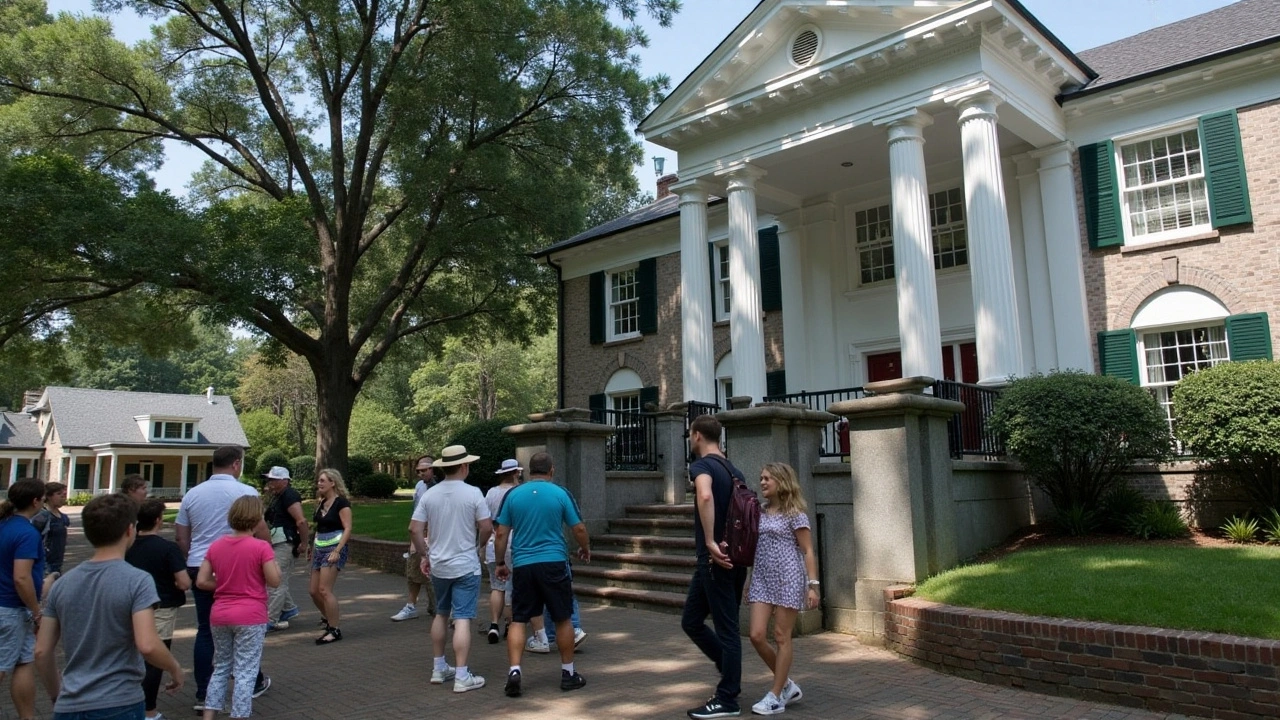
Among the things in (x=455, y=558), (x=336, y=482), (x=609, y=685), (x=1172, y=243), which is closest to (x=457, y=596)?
(x=455, y=558)

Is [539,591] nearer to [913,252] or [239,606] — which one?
[239,606]

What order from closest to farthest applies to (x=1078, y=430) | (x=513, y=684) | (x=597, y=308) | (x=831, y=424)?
(x=513, y=684) < (x=1078, y=430) < (x=831, y=424) < (x=597, y=308)

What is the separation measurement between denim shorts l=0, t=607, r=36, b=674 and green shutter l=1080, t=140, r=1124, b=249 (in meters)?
14.8

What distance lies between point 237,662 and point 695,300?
11905 mm

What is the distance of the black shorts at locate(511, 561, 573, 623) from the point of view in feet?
21.0

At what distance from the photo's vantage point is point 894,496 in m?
8.38

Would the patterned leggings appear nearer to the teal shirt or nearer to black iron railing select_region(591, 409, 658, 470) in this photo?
the teal shirt

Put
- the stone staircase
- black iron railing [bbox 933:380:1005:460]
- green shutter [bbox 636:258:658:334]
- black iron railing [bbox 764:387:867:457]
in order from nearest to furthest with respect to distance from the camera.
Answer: the stone staircase → black iron railing [bbox 933:380:1005:460] → black iron railing [bbox 764:387:867:457] → green shutter [bbox 636:258:658:334]

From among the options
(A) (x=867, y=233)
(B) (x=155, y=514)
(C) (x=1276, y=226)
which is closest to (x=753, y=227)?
(A) (x=867, y=233)

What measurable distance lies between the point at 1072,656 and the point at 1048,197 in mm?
10398

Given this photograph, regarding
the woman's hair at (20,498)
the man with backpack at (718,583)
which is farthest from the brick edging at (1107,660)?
the woman's hair at (20,498)

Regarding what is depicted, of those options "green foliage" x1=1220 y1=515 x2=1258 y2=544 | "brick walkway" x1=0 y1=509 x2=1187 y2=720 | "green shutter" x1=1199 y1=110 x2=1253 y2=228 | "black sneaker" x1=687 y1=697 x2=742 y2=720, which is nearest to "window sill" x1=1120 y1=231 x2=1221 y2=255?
"green shutter" x1=1199 y1=110 x2=1253 y2=228

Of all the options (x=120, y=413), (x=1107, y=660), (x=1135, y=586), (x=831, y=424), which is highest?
(x=120, y=413)

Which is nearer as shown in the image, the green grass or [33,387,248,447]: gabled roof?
the green grass
